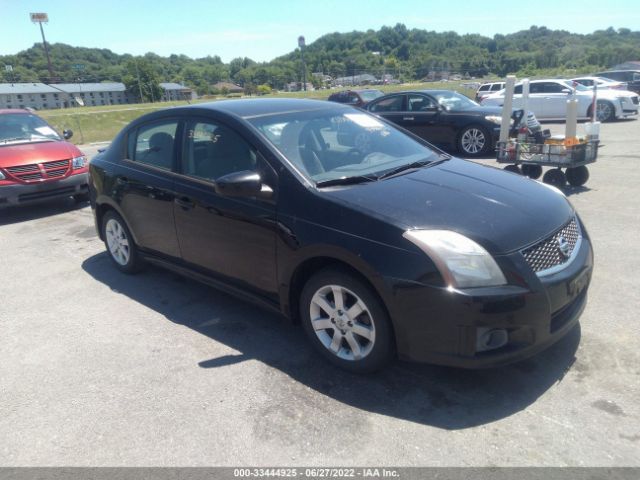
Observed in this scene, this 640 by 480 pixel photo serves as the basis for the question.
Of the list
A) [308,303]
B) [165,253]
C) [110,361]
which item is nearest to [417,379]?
[308,303]

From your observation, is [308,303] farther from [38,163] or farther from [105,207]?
[38,163]

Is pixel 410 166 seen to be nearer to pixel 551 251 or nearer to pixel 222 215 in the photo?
pixel 551 251

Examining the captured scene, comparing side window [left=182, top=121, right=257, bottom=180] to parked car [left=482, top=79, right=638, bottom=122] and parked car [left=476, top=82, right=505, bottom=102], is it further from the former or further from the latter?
parked car [left=476, top=82, right=505, bottom=102]

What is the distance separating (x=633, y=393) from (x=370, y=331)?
1.52 m

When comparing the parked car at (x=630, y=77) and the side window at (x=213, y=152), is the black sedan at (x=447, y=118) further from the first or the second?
the parked car at (x=630, y=77)

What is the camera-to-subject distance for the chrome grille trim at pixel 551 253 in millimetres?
2832

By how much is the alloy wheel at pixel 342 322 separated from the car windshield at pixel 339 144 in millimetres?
782

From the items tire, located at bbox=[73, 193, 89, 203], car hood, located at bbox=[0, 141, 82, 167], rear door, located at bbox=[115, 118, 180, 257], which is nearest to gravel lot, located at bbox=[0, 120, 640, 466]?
rear door, located at bbox=[115, 118, 180, 257]

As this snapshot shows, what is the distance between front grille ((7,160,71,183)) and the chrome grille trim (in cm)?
761

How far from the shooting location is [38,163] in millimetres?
A: 7938

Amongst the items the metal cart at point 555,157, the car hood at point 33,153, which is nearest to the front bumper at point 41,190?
the car hood at point 33,153

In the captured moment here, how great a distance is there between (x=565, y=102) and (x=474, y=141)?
835 cm

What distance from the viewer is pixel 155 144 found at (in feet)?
14.9

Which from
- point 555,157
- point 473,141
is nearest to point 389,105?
point 473,141
